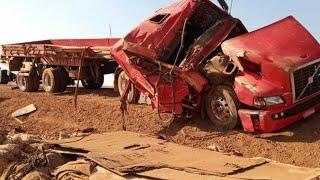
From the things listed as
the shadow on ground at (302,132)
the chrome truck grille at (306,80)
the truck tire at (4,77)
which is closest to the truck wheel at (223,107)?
the shadow on ground at (302,132)

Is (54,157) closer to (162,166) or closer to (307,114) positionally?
(162,166)

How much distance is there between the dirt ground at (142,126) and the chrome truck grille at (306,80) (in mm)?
652

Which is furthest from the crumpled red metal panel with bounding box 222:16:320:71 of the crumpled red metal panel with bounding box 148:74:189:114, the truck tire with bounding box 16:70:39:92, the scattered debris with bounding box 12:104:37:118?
the truck tire with bounding box 16:70:39:92

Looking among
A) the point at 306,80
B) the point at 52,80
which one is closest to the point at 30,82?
the point at 52,80

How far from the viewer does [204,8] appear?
12766mm

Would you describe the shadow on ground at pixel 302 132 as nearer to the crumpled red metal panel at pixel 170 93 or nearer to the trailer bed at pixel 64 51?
the crumpled red metal panel at pixel 170 93

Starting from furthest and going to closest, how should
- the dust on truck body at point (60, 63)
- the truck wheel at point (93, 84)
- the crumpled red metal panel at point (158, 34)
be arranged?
the truck wheel at point (93, 84) < the dust on truck body at point (60, 63) < the crumpled red metal panel at point (158, 34)

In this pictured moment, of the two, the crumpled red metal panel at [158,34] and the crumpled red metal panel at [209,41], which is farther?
the crumpled red metal panel at [158,34]

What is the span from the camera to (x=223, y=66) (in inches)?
452

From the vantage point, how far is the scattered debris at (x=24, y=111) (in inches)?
616

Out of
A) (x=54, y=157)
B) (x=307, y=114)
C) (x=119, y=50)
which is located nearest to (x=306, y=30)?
(x=307, y=114)

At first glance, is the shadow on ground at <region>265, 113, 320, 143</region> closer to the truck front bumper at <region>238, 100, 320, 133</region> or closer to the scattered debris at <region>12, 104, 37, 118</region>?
the truck front bumper at <region>238, 100, 320, 133</region>

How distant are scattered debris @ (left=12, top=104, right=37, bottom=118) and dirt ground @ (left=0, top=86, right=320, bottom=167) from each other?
156 millimetres

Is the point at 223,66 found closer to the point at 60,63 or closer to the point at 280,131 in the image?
the point at 280,131
